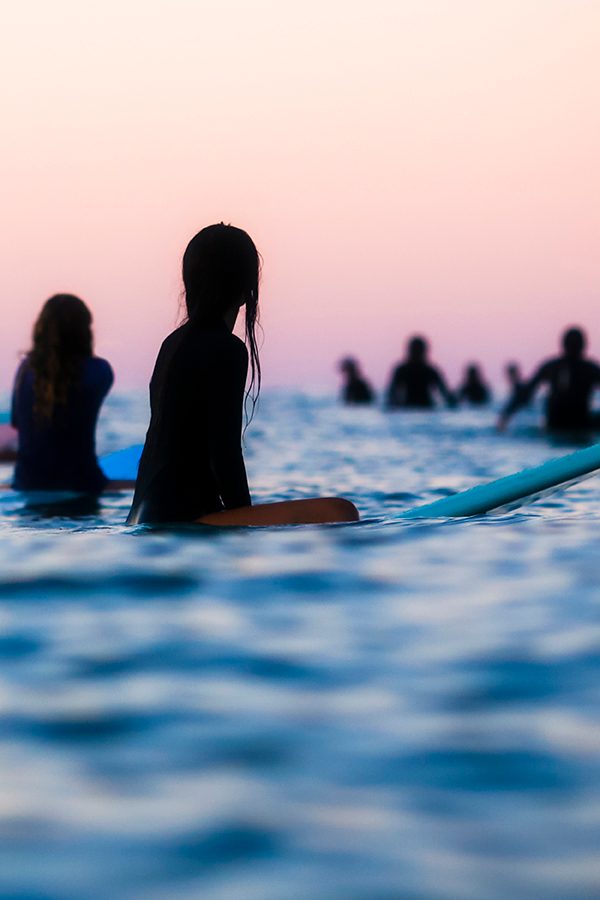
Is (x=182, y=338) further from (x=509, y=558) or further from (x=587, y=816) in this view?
(x=587, y=816)

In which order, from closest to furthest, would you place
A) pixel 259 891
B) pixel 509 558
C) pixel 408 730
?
pixel 259 891
pixel 408 730
pixel 509 558

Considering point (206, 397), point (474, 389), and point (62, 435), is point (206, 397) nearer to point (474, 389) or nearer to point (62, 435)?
point (62, 435)

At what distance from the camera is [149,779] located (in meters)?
1.85

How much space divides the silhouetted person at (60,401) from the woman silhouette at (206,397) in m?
2.23

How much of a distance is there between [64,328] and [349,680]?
13.9 feet

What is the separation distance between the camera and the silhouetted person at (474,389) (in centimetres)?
2959

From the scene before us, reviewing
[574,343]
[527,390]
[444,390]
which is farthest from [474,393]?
[527,390]

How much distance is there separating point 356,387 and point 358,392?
136mm

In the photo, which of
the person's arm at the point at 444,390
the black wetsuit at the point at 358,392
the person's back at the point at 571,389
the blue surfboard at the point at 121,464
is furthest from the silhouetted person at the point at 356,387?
the blue surfboard at the point at 121,464

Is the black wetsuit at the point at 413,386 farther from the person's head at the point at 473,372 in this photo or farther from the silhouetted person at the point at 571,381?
the person's head at the point at 473,372

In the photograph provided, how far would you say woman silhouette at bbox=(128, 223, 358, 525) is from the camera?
4.02 metres

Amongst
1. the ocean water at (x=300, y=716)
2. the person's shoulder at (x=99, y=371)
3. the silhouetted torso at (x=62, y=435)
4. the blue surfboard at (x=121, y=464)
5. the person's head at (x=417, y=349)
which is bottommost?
the ocean water at (x=300, y=716)

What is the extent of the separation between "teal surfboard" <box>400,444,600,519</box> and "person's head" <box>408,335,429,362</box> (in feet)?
45.7

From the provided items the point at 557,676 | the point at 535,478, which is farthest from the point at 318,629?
the point at 535,478
